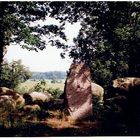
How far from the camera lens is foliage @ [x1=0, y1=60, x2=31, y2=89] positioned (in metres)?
23.9

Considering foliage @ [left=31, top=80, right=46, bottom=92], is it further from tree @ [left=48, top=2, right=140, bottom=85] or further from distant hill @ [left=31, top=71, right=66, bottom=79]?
tree @ [left=48, top=2, right=140, bottom=85]

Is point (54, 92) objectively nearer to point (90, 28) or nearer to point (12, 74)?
point (90, 28)

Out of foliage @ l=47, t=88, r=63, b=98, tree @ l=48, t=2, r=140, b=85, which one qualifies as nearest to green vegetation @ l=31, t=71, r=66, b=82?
foliage @ l=47, t=88, r=63, b=98

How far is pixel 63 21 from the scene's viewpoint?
18281 millimetres

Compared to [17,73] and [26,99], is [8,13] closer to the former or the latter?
[26,99]

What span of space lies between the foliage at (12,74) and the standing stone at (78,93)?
28.5 feet

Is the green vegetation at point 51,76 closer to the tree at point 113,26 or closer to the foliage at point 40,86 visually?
the foliage at point 40,86

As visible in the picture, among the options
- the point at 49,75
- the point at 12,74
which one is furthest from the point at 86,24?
the point at 12,74

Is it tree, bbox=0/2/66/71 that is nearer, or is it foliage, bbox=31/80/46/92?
tree, bbox=0/2/66/71

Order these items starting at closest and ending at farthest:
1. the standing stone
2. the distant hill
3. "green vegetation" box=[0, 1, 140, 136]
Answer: the standing stone, "green vegetation" box=[0, 1, 140, 136], the distant hill

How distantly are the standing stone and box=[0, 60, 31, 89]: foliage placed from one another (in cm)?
870

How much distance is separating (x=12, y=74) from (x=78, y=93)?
1512cm

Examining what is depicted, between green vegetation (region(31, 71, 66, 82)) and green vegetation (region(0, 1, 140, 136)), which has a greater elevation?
green vegetation (region(0, 1, 140, 136))

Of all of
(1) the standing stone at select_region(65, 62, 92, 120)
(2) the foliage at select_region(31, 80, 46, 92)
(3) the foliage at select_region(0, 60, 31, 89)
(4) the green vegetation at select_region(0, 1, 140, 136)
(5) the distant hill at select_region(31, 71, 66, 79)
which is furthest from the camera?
(3) the foliage at select_region(0, 60, 31, 89)
